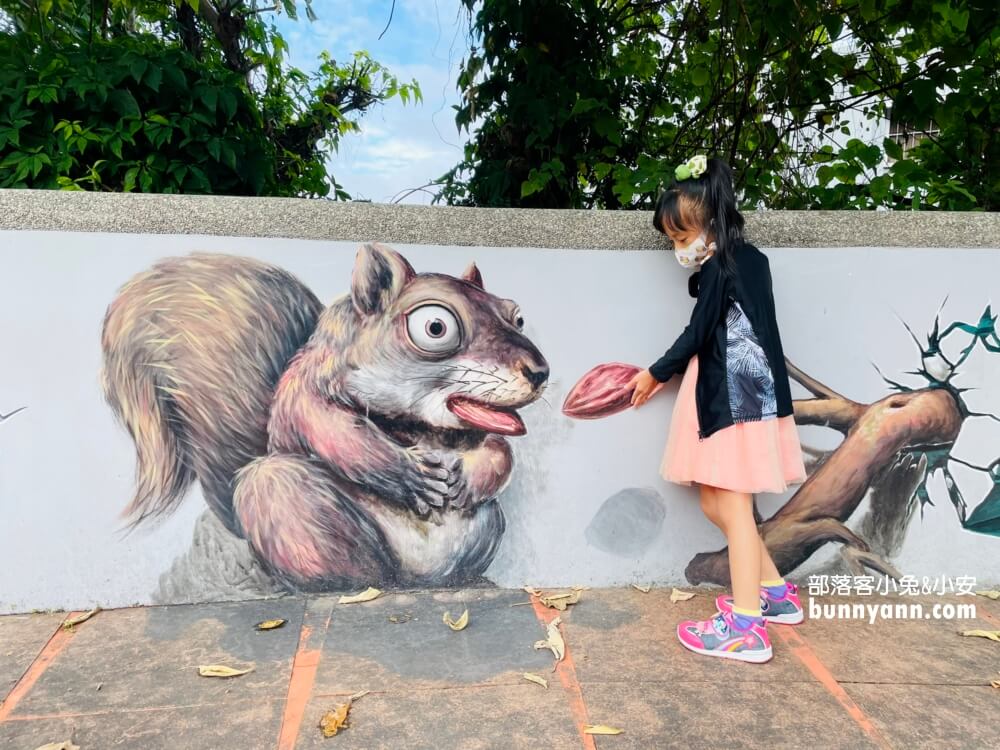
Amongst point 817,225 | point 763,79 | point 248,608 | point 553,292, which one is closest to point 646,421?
point 553,292

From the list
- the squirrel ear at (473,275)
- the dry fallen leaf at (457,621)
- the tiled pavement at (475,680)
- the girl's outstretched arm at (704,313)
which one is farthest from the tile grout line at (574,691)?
the squirrel ear at (473,275)

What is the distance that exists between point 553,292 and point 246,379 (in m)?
1.18

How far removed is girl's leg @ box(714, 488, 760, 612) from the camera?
2387mm

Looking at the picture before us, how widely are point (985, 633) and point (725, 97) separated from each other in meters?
3.19

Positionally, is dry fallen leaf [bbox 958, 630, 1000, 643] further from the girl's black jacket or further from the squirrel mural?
the squirrel mural

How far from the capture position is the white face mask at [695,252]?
2.45 meters

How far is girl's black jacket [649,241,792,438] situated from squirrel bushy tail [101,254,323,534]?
4.47 ft

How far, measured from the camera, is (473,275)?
105 inches

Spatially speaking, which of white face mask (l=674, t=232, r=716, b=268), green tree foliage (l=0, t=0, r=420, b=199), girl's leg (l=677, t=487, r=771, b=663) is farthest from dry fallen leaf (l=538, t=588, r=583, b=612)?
green tree foliage (l=0, t=0, r=420, b=199)

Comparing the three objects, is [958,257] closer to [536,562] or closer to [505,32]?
[536,562]

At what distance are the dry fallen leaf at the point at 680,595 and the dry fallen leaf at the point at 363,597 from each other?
3.69 feet

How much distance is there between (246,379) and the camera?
262 centimetres

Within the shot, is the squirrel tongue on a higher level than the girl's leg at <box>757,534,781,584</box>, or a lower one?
higher

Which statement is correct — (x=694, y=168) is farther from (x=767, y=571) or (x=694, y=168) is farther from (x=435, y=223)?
(x=767, y=571)
